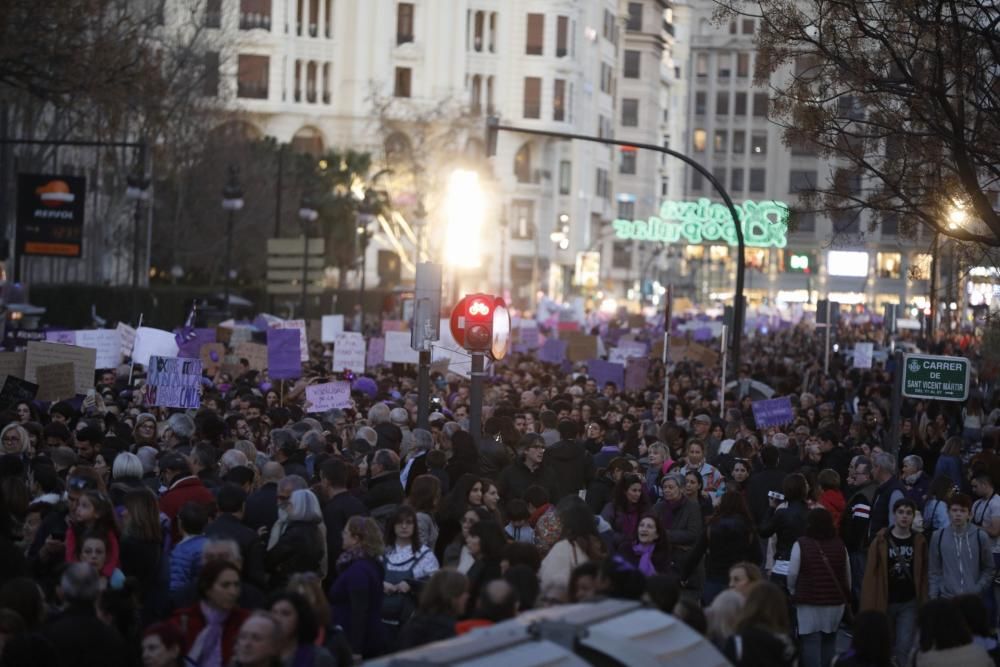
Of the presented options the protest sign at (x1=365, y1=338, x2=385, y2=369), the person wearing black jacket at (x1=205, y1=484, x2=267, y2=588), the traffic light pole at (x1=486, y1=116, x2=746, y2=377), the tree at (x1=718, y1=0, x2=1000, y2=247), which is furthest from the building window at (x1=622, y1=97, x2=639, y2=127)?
the person wearing black jacket at (x1=205, y1=484, x2=267, y2=588)

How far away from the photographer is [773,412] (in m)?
21.6

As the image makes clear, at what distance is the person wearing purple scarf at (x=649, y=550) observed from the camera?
1250 cm

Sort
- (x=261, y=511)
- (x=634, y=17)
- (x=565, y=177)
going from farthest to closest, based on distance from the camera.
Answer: (x=634, y=17) < (x=565, y=177) < (x=261, y=511)

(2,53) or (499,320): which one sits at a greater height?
(2,53)

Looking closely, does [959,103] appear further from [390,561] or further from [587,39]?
[587,39]

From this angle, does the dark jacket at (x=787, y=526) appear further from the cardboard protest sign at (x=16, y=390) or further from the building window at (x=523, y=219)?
the building window at (x=523, y=219)

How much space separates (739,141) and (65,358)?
122187mm

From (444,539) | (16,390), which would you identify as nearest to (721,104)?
(16,390)

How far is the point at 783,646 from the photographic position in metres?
8.65

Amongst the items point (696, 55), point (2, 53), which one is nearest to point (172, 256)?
point (2, 53)

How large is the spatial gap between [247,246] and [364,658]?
5742cm

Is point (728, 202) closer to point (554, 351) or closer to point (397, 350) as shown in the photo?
point (397, 350)

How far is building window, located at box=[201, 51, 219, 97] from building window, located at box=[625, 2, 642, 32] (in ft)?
208

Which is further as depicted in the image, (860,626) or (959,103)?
(959,103)
